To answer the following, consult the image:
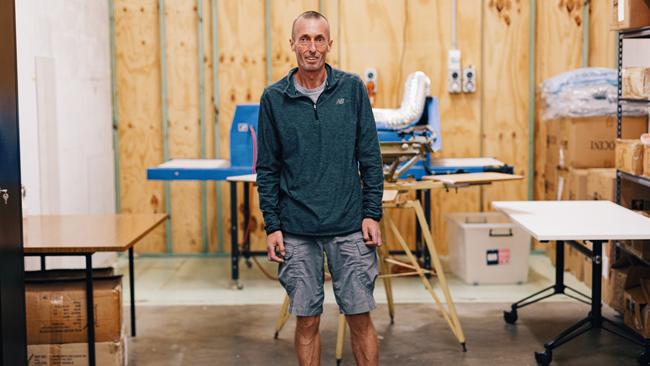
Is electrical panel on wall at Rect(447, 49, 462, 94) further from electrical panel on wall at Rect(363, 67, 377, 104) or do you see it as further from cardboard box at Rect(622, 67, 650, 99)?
cardboard box at Rect(622, 67, 650, 99)

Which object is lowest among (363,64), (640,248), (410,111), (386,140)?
(640,248)

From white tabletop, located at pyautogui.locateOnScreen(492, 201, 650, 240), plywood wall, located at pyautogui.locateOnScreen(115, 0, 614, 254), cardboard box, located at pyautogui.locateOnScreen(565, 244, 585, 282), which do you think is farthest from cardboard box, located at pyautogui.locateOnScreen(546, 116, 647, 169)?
white tabletop, located at pyautogui.locateOnScreen(492, 201, 650, 240)

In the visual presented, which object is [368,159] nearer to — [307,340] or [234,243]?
[307,340]

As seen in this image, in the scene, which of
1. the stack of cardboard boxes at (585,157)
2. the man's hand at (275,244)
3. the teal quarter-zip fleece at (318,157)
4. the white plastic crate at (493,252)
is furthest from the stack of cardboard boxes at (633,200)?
the man's hand at (275,244)

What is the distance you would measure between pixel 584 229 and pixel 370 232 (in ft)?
3.55

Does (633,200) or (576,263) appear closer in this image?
(633,200)

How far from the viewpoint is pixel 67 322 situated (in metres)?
3.67

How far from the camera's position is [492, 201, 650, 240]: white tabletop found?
362 cm

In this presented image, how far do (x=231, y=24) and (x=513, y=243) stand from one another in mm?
2671

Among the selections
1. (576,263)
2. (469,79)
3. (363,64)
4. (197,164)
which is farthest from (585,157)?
(197,164)

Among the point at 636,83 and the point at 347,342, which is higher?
the point at 636,83

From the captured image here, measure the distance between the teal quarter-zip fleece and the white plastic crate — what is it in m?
2.63

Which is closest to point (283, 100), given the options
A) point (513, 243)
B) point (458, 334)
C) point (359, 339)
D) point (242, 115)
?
point (359, 339)

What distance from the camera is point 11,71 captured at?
3.04 metres
